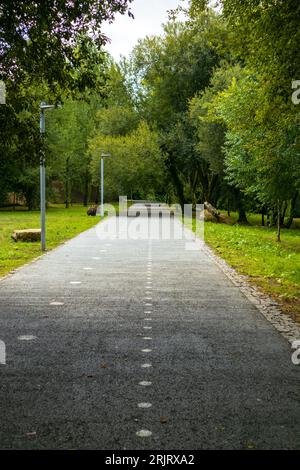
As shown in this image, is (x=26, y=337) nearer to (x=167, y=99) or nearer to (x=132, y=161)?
(x=132, y=161)

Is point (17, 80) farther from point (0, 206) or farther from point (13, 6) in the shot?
point (0, 206)

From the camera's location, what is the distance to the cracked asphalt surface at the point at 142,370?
12.3 feet

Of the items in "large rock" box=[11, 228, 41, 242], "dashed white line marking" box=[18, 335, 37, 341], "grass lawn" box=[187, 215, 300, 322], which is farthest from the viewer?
"large rock" box=[11, 228, 41, 242]

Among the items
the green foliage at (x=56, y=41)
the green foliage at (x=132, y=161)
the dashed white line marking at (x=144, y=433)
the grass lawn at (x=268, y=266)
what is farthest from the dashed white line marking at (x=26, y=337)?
the green foliage at (x=132, y=161)

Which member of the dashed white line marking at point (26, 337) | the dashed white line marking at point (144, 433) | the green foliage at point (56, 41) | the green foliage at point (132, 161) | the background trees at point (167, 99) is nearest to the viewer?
the dashed white line marking at point (144, 433)

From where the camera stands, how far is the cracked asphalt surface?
3.74m

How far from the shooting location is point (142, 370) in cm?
513

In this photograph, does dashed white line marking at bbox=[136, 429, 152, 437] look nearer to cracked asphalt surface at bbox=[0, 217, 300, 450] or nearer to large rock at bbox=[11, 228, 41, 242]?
cracked asphalt surface at bbox=[0, 217, 300, 450]

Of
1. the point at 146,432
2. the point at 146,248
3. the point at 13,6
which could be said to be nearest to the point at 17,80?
the point at 13,6

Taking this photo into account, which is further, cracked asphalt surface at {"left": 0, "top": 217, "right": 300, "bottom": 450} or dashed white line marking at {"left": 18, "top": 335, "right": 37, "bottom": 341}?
dashed white line marking at {"left": 18, "top": 335, "right": 37, "bottom": 341}

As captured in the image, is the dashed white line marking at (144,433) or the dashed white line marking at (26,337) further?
the dashed white line marking at (26,337)

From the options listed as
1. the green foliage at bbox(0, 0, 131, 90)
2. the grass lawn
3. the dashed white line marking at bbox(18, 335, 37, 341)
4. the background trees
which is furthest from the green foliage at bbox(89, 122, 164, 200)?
the dashed white line marking at bbox(18, 335, 37, 341)

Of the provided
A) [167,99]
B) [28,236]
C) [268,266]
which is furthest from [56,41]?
[167,99]

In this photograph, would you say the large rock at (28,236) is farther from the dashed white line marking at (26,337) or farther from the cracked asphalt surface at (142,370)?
the dashed white line marking at (26,337)
